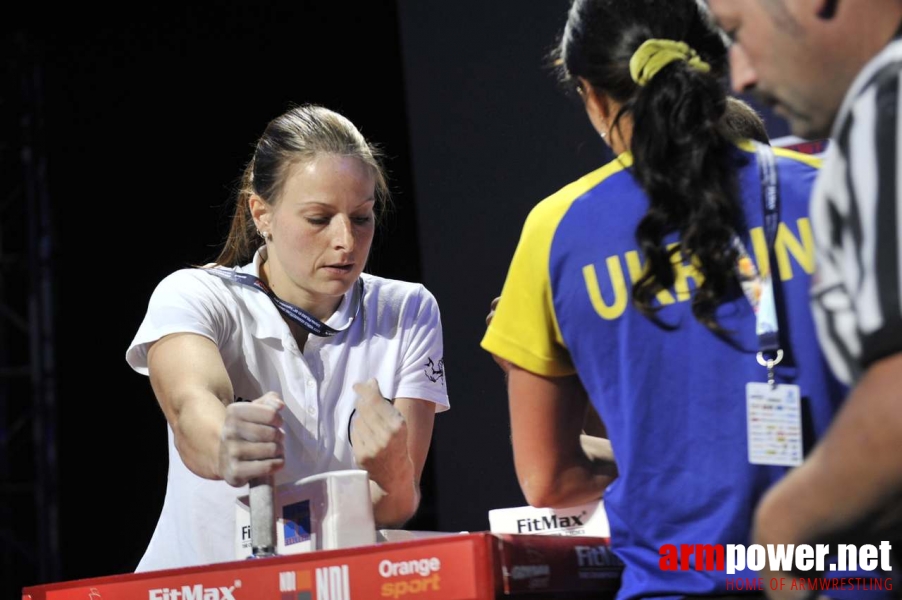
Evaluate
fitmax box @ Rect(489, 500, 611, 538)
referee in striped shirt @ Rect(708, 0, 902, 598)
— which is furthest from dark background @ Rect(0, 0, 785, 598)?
referee in striped shirt @ Rect(708, 0, 902, 598)

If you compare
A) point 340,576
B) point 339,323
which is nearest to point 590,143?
point 339,323

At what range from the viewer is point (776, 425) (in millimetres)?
1094

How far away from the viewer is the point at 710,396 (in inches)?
44.5

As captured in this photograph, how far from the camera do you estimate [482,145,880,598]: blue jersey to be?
1111 millimetres

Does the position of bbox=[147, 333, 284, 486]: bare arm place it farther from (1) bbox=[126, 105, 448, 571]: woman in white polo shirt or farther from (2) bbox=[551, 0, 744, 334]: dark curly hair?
(2) bbox=[551, 0, 744, 334]: dark curly hair

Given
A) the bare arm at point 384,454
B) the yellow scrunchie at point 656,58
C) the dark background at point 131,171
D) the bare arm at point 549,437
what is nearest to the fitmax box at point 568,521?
the bare arm at point 549,437

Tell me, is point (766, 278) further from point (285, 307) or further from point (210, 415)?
point (285, 307)

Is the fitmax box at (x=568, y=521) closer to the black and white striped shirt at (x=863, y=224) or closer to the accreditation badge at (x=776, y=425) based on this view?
the accreditation badge at (x=776, y=425)

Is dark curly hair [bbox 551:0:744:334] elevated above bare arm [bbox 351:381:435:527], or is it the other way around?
dark curly hair [bbox 551:0:744:334]

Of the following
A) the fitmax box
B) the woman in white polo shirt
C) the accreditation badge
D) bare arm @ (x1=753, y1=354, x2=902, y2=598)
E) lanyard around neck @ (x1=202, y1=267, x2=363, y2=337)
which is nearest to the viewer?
bare arm @ (x1=753, y1=354, x2=902, y2=598)

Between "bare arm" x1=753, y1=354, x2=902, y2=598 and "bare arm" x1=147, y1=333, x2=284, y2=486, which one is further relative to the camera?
"bare arm" x1=147, y1=333, x2=284, y2=486

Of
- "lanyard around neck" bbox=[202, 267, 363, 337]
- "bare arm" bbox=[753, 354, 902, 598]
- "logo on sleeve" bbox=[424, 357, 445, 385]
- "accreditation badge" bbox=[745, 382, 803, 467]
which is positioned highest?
"lanyard around neck" bbox=[202, 267, 363, 337]

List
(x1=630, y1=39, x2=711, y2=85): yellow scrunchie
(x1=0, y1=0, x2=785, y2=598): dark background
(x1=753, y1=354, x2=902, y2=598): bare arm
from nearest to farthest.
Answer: (x1=753, y1=354, x2=902, y2=598): bare arm < (x1=630, y1=39, x2=711, y2=85): yellow scrunchie < (x1=0, y1=0, x2=785, y2=598): dark background

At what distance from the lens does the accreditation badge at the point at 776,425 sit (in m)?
1.09
